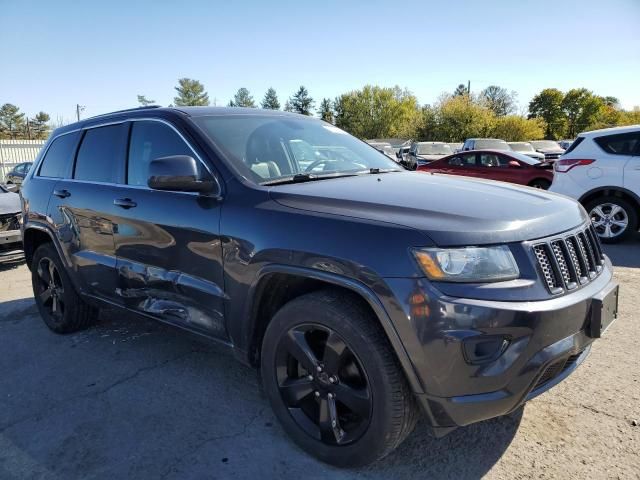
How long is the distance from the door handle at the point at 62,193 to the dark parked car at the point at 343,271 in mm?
439

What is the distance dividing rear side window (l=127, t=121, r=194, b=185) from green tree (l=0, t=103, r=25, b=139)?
77.4 meters

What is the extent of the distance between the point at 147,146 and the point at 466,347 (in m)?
2.48

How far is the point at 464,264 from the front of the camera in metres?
2.01

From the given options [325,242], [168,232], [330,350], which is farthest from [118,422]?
[325,242]

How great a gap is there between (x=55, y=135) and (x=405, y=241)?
382 cm

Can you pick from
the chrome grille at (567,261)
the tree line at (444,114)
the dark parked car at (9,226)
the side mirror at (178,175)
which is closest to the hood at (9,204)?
the dark parked car at (9,226)

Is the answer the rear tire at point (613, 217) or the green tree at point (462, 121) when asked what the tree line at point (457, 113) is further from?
the rear tire at point (613, 217)

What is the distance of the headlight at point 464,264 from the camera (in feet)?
6.54

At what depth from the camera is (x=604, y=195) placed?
739 cm

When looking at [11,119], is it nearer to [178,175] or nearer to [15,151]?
[15,151]

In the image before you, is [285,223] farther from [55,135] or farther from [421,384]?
[55,135]

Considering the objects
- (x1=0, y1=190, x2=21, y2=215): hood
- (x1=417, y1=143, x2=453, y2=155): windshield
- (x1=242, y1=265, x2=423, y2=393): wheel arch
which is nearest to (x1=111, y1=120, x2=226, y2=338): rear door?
(x1=242, y1=265, x2=423, y2=393): wheel arch

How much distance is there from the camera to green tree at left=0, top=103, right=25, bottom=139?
229 ft

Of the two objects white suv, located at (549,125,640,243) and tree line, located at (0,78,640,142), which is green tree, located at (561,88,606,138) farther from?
white suv, located at (549,125,640,243)
